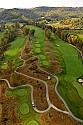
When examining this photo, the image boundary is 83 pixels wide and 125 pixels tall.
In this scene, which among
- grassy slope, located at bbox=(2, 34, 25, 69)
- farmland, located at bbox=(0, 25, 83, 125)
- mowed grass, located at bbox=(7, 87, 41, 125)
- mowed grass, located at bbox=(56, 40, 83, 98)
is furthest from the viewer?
grassy slope, located at bbox=(2, 34, 25, 69)

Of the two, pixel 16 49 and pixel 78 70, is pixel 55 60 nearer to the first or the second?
pixel 78 70

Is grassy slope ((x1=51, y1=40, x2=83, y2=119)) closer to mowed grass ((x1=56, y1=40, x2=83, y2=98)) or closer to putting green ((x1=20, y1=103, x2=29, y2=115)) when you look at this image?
mowed grass ((x1=56, y1=40, x2=83, y2=98))

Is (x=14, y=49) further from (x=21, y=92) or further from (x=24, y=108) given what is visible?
(x=24, y=108)

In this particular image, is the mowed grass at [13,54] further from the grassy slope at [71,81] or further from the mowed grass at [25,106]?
the mowed grass at [25,106]

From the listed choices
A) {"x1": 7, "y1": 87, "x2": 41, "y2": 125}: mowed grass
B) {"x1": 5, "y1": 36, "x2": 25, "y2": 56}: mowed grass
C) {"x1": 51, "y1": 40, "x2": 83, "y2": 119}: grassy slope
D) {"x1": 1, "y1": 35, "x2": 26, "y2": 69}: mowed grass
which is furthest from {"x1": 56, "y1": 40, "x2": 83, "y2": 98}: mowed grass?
{"x1": 5, "y1": 36, "x2": 25, "y2": 56}: mowed grass

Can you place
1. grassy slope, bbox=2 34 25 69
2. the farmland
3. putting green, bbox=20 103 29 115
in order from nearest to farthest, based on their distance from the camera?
the farmland, putting green, bbox=20 103 29 115, grassy slope, bbox=2 34 25 69

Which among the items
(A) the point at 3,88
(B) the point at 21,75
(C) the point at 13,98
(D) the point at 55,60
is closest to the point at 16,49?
(D) the point at 55,60

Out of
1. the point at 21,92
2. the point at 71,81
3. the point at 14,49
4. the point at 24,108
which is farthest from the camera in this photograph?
the point at 14,49

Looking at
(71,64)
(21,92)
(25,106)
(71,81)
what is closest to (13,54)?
(71,64)
